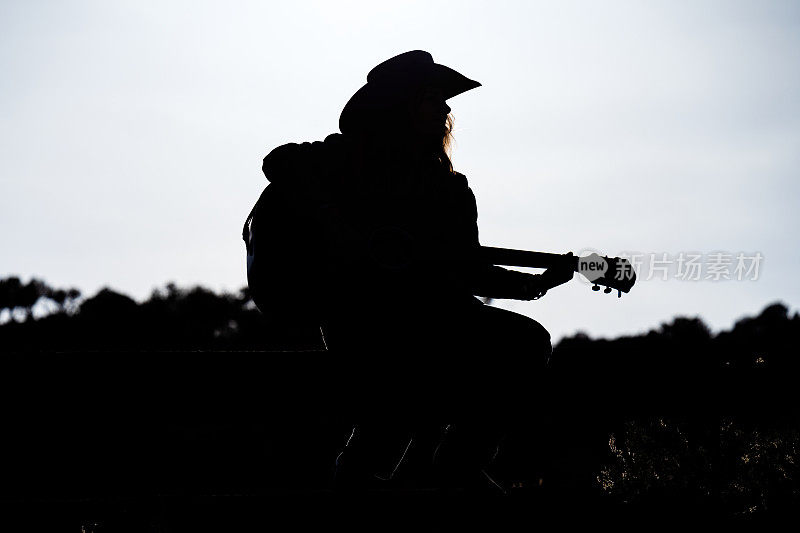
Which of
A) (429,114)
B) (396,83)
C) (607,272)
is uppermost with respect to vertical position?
(396,83)

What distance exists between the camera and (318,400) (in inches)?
112

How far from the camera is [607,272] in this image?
3268 millimetres

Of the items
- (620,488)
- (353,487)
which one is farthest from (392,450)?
(620,488)

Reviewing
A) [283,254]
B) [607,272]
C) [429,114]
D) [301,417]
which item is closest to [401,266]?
[283,254]

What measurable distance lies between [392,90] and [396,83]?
4cm

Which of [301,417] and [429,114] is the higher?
[429,114]

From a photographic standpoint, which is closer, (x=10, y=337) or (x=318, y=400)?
(x=318, y=400)

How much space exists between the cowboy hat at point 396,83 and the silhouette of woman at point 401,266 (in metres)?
0.04

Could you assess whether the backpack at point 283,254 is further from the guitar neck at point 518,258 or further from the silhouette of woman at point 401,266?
the guitar neck at point 518,258

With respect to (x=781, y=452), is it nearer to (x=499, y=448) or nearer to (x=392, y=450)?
(x=499, y=448)

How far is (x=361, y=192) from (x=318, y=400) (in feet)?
2.61

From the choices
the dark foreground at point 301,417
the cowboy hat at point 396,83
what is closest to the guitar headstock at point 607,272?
the dark foreground at point 301,417

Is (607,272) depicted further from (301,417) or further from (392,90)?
(301,417)

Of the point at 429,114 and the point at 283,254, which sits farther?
the point at 429,114
